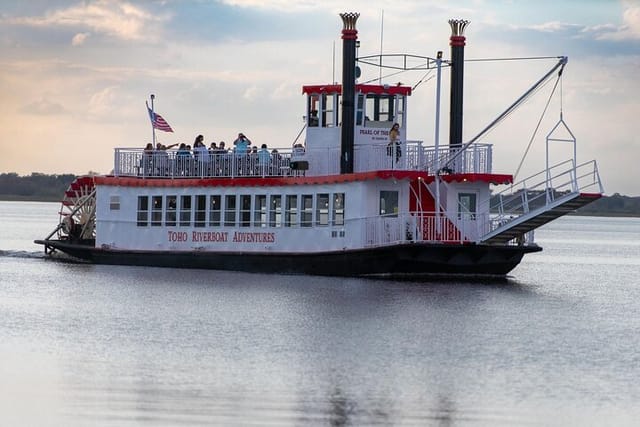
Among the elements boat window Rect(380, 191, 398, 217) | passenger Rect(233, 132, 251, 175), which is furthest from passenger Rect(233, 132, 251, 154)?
boat window Rect(380, 191, 398, 217)

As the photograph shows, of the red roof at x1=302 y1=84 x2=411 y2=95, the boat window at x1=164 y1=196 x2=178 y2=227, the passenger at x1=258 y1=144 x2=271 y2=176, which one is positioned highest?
the red roof at x1=302 y1=84 x2=411 y2=95

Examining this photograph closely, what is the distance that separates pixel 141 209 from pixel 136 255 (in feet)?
4.85

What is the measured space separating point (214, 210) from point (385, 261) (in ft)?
22.8

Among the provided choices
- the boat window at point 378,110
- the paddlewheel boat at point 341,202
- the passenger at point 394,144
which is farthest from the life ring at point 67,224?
the passenger at point 394,144

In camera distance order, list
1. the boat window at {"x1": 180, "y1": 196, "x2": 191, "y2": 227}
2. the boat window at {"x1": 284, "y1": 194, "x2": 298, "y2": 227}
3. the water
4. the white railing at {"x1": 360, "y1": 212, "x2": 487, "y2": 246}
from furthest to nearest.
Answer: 1. the boat window at {"x1": 180, "y1": 196, "x2": 191, "y2": 227}
2. the boat window at {"x1": 284, "y1": 194, "x2": 298, "y2": 227}
3. the white railing at {"x1": 360, "y1": 212, "x2": 487, "y2": 246}
4. the water

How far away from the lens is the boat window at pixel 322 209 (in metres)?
39.0

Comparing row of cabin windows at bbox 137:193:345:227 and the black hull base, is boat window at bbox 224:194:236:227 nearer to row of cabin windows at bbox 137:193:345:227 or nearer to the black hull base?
row of cabin windows at bbox 137:193:345:227

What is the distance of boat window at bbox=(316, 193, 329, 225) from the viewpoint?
3897cm

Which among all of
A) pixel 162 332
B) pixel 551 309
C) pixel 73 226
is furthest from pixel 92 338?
pixel 73 226

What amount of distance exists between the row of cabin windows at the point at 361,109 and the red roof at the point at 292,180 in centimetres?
218

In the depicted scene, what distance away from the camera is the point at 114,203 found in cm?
4388

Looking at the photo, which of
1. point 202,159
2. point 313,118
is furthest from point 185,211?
point 313,118

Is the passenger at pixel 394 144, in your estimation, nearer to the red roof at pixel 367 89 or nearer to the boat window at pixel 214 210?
the red roof at pixel 367 89

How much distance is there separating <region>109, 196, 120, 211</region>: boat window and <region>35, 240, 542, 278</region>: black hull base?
307 centimetres
